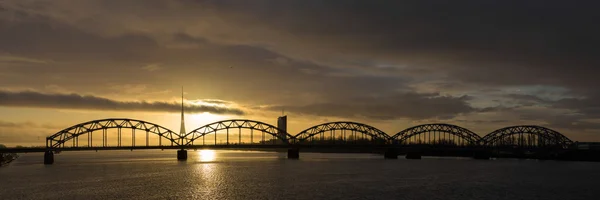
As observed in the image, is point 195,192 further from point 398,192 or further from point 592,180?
point 592,180

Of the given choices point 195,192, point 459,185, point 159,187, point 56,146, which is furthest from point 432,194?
point 56,146

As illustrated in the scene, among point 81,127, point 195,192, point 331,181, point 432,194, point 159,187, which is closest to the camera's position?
point 432,194

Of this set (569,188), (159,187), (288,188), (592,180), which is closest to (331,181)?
(288,188)

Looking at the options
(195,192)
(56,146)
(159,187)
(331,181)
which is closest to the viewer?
(195,192)

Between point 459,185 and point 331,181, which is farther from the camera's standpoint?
point 331,181

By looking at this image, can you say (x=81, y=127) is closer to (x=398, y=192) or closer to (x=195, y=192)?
(x=195, y=192)

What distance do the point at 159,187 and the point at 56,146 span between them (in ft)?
347

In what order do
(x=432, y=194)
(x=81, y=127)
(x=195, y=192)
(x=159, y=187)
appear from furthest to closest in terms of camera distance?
(x=81, y=127)
(x=159, y=187)
(x=195, y=192)
(x=432, y=194)

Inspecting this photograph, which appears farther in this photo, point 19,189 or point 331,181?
point 331,181

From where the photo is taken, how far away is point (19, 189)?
83.0 m

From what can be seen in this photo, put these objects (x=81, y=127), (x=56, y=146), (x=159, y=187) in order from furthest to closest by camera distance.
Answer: (x=81, y=127) < (x=56, y=146) < (x=159, y=187)

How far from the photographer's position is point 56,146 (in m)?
177

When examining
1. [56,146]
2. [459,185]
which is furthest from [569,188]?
[56,146]

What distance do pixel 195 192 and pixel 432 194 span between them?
31977 mm
